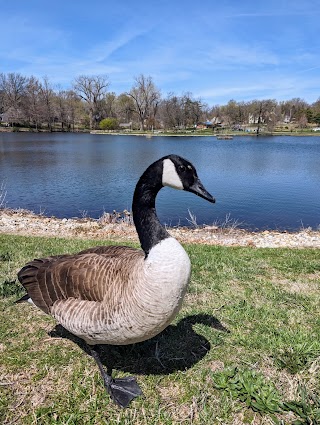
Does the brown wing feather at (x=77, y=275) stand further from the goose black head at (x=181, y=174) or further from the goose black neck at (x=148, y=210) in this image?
the goose black head at (x=181, y=174)

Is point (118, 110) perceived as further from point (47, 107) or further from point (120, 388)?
point (120, 388)

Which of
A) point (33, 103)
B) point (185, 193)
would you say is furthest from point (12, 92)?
point (185, 193)

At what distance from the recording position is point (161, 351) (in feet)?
11.0

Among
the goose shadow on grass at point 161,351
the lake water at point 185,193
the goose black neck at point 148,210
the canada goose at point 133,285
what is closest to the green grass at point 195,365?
the goose shadow on grass at point 161,351

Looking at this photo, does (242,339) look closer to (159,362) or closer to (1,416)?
(159,362)

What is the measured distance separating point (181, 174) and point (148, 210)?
16.0 inches

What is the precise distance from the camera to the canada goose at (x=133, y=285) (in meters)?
2.45

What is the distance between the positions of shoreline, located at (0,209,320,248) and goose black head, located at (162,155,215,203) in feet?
19.1

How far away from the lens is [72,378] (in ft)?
9.69

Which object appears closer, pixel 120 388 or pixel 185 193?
pixel 120 388

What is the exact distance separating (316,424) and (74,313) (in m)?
2.00

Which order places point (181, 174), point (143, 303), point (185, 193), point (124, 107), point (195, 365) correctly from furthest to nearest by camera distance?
1. point (124, 107)
2. point (185, 193)
3. point (195, 365)
4. point (181, 174)
5. point (143, 303)

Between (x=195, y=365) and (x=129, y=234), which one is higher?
(x=195, y=365)

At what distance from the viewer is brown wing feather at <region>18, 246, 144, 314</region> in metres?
2.67
